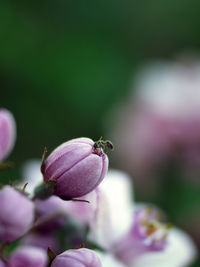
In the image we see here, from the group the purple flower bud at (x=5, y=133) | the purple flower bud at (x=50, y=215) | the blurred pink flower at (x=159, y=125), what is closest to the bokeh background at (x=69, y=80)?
the blurred pink flower at (x=159, y=125)

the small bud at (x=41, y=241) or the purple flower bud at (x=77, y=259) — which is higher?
the purple flower bud at (x=77, y=259)

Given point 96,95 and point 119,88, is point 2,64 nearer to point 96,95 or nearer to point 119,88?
point 96,95

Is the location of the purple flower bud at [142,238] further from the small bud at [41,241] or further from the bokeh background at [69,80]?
the bokeh background at [69,80]

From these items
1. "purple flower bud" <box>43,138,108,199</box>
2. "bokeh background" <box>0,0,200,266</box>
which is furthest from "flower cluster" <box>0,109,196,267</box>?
"bokeh background" <box>0,0,200,266</box>

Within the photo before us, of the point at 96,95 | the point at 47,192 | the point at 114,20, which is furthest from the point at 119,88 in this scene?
the point at 47,192

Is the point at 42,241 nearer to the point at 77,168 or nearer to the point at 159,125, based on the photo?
the point at 77,168

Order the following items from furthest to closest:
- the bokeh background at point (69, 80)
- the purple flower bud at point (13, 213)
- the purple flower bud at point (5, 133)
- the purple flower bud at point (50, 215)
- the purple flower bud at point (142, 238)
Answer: the bokeh background at point (69, 80) < the purple flower bud at point (142, 238) < the purple flower bud at point (50, 215) < the purple flower bud at point (5, 133) < the purple flower bud at point (13, 213)
